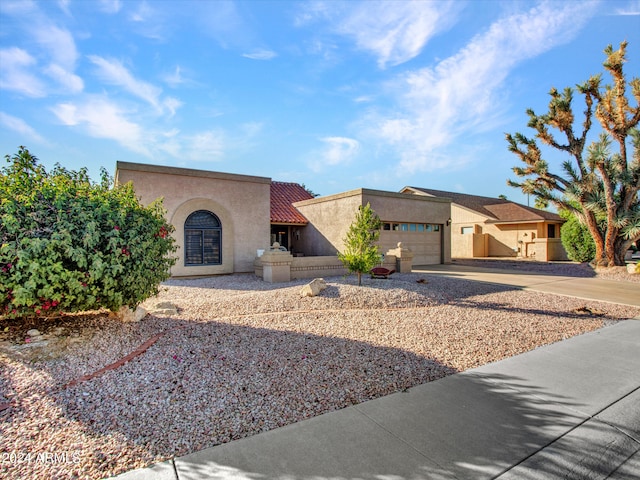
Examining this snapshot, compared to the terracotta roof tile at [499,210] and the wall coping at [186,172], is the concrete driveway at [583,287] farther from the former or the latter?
the terracotta roof tile at [499,210]

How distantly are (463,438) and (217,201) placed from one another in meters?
13.7

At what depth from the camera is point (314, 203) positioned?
20328mm

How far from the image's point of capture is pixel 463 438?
321 centimetres

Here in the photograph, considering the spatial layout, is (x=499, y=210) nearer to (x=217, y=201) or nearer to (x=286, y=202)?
(x=286, y=202)

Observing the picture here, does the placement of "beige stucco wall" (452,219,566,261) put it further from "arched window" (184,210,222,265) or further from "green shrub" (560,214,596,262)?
"arched window" (184,210,222,265)

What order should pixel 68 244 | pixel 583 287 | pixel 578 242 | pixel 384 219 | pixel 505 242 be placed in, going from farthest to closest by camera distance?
pixel 505 242, pixel 578 242, pixel 384 219, pixel 583 287, pixel 68 244

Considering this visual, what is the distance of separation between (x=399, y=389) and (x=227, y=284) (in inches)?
368

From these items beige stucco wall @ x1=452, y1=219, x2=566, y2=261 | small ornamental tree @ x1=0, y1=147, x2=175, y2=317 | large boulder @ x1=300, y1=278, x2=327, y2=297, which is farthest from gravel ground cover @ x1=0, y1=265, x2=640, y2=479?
beige stucco wall @ x1=452, y1=219, x2=566, y2=261

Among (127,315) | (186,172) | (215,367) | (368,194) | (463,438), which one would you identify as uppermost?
(186,172)

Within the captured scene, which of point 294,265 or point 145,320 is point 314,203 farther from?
point 145,320

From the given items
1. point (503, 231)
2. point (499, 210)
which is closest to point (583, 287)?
point (503, 231)

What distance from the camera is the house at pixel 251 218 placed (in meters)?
Answer: 14.3

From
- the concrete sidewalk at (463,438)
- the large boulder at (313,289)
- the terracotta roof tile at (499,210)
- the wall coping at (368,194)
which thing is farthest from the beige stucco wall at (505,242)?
the concrete sidewalk at (463,438)

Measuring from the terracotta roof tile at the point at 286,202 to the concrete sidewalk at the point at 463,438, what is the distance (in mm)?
16082
